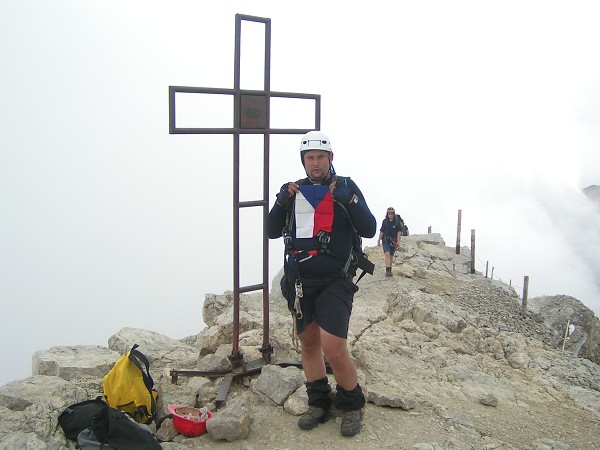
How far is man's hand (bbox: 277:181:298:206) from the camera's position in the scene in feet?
13.0

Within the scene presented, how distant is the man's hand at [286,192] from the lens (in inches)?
156

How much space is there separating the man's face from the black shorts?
842mm

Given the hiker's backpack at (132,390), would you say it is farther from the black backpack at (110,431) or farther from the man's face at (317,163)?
the man's face at (317,163)

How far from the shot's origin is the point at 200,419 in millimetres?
4043

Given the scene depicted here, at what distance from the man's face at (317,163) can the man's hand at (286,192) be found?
0.17 meters

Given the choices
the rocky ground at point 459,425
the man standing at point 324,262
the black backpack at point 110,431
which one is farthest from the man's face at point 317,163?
the black backpack at point 110,431

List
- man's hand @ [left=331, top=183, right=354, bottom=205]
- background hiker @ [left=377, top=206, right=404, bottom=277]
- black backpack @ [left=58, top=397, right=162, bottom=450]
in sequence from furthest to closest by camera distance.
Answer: background hiker @ [left=377, top=206, right=404, bottom=277]
man's hand @ [left=331, top=183, right=354, bottom=205]
black backpack @ [left=58, top=397, right=162, bottom=450]

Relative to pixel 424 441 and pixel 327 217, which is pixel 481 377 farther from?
pixel 327 217

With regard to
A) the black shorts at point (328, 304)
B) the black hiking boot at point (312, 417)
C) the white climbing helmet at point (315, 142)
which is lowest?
the black hiking boot at point (312, 417)

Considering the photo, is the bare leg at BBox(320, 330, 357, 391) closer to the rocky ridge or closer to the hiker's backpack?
the rocky ridge

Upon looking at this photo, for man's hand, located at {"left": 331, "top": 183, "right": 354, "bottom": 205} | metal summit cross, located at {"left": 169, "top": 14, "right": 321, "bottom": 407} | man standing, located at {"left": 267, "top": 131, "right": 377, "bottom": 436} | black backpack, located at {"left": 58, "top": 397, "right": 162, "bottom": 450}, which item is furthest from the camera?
metal summit cross, located at {"left": 169, "top": 14, "right": 321, "bottom": 407}

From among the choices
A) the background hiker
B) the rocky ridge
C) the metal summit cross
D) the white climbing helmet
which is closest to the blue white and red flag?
the white climbing helmet

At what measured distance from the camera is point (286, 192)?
3973 millimetres

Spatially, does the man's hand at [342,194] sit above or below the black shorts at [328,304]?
above
